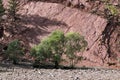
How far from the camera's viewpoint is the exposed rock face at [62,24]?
49.1m

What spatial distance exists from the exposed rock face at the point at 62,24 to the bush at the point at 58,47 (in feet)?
24.0

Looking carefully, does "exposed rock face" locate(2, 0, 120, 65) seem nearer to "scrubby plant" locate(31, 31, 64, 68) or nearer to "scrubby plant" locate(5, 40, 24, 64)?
"scrubby plant" locate(31, 31, 64, 68)

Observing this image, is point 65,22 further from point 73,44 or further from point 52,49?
point 52,49

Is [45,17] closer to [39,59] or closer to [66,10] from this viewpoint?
[66,10]

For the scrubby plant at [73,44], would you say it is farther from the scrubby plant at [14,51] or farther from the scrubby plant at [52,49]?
the scrubby plant at [14,51]

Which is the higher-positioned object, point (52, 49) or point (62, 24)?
point (52, 49)

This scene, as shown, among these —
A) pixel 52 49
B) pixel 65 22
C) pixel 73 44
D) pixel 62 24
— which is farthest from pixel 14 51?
pixel 65 22

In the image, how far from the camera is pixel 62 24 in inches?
2066

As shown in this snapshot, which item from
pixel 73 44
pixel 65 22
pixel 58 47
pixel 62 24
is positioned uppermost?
pixel 73 44

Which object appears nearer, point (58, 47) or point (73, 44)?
point (58, 47)

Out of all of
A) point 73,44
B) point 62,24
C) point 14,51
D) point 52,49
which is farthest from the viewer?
point 62,24

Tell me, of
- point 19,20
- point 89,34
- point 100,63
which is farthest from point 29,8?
point 100,63

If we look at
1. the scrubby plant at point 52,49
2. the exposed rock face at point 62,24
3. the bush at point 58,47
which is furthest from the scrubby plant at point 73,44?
the exposed rock face at point 62,24

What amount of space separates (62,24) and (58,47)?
1256 cm
